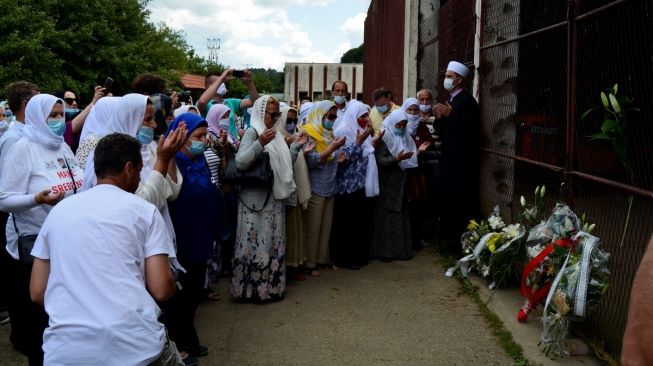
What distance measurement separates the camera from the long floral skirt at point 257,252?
18.0 feet

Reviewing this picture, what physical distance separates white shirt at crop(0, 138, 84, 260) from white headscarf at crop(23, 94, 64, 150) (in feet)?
0.13

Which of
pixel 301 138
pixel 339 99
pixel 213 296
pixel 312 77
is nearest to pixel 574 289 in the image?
pixel 301 138

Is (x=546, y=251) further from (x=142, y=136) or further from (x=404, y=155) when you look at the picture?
(x=142, y=136)

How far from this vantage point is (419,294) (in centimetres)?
586

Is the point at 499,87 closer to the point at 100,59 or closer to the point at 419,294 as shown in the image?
the point at 419,294

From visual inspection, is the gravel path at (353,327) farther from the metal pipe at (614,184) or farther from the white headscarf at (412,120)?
the white headscarf at (412,120)

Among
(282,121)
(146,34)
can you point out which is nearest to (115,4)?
Result: (146,34)

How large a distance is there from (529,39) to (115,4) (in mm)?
16737

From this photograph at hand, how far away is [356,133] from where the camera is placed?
6723 mm

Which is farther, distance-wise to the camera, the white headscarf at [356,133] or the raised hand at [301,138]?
the white headscarf at [356,133]

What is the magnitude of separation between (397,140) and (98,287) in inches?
196

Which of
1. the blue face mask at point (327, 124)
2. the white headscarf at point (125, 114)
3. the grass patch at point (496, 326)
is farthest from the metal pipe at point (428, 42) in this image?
the white headscarf at point (125, 114)

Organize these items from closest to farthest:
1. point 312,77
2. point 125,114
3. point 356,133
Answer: point 125,114 → point 356,133 → point 312,77

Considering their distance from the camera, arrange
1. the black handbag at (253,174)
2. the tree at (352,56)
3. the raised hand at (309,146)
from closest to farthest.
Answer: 1. the black handbag at (253,174)
2. the raised hand at (309,146)
3. the tree at (352,56)
